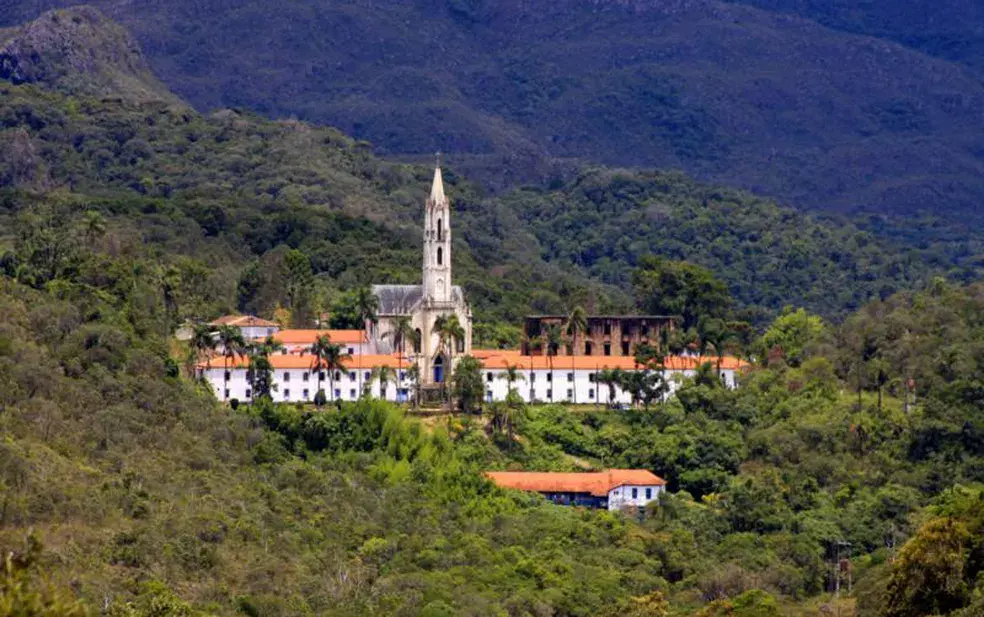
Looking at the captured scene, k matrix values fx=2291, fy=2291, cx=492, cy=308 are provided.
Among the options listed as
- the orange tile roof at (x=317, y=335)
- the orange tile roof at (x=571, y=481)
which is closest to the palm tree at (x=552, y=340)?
the orange tile roof at (x=317, y=335)

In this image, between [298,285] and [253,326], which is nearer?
[253,326]

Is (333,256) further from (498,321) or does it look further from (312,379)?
(312,379)

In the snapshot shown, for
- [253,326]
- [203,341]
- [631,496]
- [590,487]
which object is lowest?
[631,496]

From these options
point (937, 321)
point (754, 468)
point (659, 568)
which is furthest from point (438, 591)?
point (937, 321)

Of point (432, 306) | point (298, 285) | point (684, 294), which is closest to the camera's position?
point (432, 306)

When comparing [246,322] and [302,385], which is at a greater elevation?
[246,322]

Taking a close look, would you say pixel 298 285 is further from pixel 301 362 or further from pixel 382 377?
pixel 382 377

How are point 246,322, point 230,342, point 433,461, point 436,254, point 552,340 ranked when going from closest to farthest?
point 433,461 → point 230,342 → point 436,254 → point 552,340 → point 246,322

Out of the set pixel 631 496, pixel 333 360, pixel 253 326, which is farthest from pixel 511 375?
pixel 253 326
